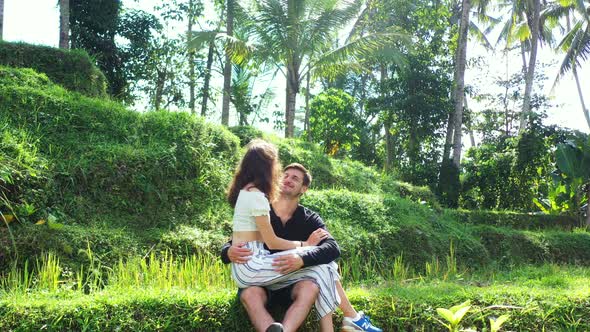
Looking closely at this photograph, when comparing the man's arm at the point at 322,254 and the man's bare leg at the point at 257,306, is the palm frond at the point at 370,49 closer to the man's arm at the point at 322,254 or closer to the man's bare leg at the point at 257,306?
the man's arm at the point at 322,254

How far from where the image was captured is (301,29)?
51.4 ft

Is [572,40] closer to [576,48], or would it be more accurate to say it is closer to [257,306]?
[576,48]

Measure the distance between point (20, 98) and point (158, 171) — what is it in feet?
6.69

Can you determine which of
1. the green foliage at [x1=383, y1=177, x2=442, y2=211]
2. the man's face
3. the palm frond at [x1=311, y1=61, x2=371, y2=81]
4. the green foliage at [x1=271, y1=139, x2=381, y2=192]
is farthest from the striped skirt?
the palm frond at [x1=311, y1=61, x2=371, y2=81]

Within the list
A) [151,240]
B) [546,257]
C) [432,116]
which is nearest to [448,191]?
[432,116]

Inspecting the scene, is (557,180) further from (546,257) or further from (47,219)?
(47,219)

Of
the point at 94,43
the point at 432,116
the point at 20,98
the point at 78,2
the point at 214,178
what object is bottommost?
the point at 214,178

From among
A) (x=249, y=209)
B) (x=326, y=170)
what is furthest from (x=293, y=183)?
(x=326, y=170)

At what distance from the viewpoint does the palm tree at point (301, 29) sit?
614 inches

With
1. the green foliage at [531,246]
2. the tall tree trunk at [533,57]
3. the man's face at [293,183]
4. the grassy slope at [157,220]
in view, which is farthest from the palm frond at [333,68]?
the man's face at [293,183]

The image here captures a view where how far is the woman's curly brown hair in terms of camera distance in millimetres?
3828

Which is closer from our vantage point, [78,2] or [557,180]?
[78,2]

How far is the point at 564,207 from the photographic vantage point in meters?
16.1

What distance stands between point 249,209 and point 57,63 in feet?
22.8
